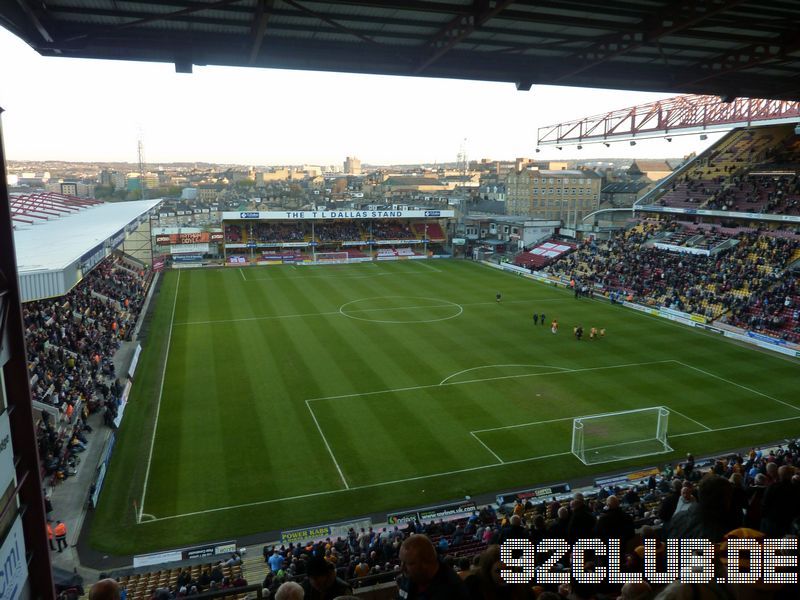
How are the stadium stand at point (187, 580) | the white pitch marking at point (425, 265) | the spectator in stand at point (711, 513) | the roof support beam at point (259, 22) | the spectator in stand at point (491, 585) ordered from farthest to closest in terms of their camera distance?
the white pitch marking at point (425, 265), the stadium stand at point (187, 580), the roof support beam at point (259, 22), the spectator in stand at point (711, 513), the spectator in stand at point (491, 585)

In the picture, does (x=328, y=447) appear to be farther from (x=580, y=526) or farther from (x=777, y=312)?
(x=777, y=312)

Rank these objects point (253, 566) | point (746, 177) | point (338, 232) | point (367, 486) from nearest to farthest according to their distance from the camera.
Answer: point (253, 566) → point (367, 486) → point (746, 177) → point (338, 232)

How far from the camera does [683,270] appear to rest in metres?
45.4

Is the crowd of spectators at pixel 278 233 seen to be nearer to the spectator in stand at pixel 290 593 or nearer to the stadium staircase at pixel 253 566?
the stadium staircase at pixel 253 566

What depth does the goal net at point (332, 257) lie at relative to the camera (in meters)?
63.4

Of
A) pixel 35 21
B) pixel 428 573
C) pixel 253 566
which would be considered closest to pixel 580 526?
pixel 428 573

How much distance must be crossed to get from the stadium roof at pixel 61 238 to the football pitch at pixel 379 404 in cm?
639

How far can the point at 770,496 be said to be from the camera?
6207 millimetres

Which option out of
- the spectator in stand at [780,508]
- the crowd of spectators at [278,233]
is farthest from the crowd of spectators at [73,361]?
the crowd of spectators at [278,233]

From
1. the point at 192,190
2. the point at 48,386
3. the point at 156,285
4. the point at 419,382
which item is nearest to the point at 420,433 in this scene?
the point at 419,382

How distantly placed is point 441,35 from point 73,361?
21.2 m

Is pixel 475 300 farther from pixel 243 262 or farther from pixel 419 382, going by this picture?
pixel 243 262

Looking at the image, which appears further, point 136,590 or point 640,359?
point 640,359

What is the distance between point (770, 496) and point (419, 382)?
20.4 meters
